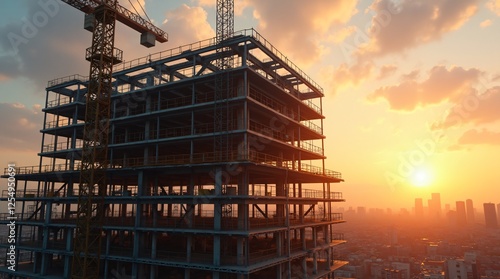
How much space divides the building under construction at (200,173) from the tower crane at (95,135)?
1.44m

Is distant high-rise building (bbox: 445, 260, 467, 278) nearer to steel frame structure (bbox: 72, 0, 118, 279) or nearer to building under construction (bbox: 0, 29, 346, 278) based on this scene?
building under construction (bbox: 0, 29, 346, 278)

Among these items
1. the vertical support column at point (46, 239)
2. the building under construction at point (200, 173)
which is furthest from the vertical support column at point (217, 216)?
the vertical support column at point (46, 239)

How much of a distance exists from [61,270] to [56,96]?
28217mm

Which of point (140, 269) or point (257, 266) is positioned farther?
point (140, 269)

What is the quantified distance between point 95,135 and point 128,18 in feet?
61.6

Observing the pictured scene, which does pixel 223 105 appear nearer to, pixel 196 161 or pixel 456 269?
pixel 196 161

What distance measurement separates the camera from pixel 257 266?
30656 millimetres

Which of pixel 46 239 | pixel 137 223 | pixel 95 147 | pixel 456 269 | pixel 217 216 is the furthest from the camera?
pixel 456 269

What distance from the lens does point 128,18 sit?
4866cm

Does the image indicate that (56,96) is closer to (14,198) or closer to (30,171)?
(30,171)

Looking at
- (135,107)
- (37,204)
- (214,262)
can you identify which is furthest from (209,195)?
(37,204)

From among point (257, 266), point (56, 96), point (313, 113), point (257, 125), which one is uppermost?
point (56, 96)

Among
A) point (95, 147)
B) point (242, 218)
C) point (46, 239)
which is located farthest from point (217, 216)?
point (46, 239)

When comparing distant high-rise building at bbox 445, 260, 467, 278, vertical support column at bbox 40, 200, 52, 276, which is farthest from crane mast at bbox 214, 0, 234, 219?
distant high-rise building at bbox 445, 260, 467, 278
